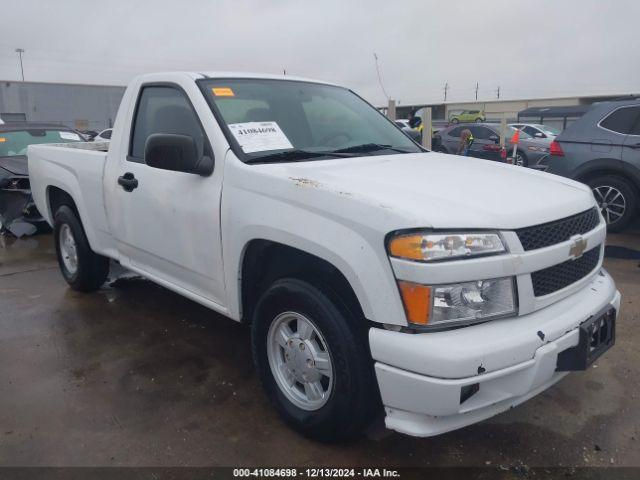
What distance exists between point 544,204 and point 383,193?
77 centimetres

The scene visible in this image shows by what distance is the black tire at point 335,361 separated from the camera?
236 centimetres

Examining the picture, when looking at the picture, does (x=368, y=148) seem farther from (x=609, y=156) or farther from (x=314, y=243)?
(x=609, y=156)

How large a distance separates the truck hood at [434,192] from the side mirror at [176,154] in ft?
1.43

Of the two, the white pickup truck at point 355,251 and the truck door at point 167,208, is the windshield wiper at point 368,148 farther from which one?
the truck door at point 167,208

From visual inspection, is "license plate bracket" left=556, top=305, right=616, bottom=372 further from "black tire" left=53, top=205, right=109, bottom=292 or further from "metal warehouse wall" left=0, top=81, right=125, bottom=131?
"metal warehouse wall" left=0, top=81, right=125, bottom=131

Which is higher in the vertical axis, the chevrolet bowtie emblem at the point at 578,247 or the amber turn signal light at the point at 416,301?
the chevrolet bowtie emblem at the point at 578,247

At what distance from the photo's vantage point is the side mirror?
2.91 metres

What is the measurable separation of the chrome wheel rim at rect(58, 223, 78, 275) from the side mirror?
232 cm

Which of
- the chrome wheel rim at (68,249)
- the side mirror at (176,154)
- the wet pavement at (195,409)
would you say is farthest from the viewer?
the chrome wheel rim at (68,249)

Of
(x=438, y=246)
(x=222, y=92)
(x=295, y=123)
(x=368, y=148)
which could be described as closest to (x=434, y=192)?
(x=438, y=246)

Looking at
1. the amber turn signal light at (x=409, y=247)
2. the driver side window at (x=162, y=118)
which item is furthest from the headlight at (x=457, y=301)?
the driver side window at (x=162, y=118)

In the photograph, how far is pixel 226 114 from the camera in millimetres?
3164

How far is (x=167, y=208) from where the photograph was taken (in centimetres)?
334

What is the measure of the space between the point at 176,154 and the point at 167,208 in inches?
20.0
